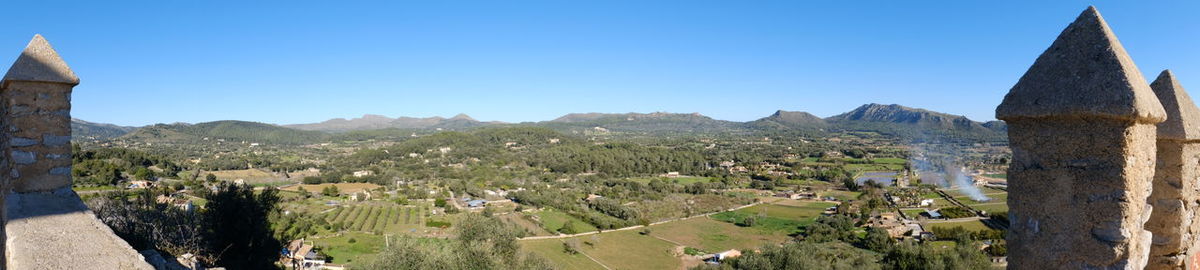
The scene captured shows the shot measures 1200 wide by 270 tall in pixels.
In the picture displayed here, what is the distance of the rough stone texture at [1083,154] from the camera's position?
309 cm

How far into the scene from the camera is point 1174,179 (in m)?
4.20

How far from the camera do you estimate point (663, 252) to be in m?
34.6

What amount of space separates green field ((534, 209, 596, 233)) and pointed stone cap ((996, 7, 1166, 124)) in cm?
3830

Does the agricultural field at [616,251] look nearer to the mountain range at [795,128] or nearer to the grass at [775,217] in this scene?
the grass at [775,217]

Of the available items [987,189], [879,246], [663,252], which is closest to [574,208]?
[663,252]

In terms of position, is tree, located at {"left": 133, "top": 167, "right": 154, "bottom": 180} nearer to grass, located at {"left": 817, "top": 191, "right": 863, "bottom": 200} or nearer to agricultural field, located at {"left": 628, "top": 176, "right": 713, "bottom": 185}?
agricultural field, located at {"left": 628, "top": 176, "right": 713, "bottom": 185}

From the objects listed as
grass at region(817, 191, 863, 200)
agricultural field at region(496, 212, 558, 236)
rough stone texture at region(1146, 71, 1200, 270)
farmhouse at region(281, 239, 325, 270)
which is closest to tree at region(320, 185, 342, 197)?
agricultural field at region(496, 212, 558, 236)

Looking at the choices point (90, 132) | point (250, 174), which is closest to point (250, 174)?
point (250, 174)

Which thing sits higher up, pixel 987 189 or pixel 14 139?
pixel 14 139

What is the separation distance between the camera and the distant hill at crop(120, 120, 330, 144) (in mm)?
117012

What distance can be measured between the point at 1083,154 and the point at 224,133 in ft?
555

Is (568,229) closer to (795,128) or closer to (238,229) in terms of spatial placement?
(238,229)

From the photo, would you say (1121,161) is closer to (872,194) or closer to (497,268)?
(497,268)

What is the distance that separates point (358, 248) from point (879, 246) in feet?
102
